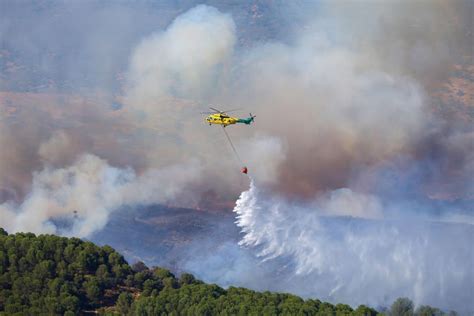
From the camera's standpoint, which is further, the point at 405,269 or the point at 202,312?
the point at 405,269

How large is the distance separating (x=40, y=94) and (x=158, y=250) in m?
47.0

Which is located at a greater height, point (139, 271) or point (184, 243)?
point (184, 243)

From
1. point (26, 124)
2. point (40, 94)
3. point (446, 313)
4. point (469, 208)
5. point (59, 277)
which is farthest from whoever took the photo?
point (40, 94)

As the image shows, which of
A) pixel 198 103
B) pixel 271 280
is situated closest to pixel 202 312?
pixel 271 280

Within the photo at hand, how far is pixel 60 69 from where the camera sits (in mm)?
160000

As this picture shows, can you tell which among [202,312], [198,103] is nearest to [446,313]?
[202,312]

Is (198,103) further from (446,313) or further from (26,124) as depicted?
(446,313)

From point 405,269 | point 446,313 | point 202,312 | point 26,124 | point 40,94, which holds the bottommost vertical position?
point 202,312

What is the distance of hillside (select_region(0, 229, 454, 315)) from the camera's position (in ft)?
260

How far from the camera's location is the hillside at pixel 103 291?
79.3 meters

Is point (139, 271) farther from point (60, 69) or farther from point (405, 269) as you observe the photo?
point (60, 69)

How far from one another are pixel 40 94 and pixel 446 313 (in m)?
78.0

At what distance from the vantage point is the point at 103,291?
277 feet

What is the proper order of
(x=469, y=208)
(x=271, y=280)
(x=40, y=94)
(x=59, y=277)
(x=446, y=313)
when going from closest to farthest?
(x=59, y=277) → (x=446, y=313) → (x=271, y=280) → (x=469, y=208) → (x=40, y=94)
